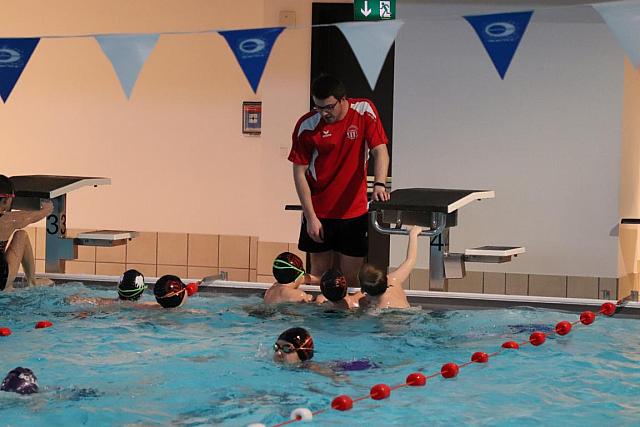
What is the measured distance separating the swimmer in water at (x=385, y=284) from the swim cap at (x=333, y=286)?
107mm

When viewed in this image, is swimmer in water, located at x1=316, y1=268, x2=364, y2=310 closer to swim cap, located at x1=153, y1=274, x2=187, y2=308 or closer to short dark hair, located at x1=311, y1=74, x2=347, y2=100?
swim cap, located at x1=153, y1=274, x2=187, y2=308

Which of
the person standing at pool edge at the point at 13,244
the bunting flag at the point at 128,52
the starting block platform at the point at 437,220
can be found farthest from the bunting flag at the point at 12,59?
the starting block platform at the point at 437,220

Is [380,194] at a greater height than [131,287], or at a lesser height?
greater

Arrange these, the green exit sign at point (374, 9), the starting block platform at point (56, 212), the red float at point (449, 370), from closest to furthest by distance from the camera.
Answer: the red float at point (449, 370) < the starting block platform at point (56, 212) < the green exit sign at point (374, 9)

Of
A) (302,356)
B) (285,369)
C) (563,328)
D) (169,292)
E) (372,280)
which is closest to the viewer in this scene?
(302,356)

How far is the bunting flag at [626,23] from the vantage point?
5.42 meters

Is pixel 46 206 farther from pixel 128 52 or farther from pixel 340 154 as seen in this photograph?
pixel 340 154

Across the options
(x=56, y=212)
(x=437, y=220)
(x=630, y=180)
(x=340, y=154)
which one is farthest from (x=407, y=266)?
(x=630, y=180)

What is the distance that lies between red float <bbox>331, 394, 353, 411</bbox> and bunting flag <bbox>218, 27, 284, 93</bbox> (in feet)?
9.37

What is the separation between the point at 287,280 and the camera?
6.28m

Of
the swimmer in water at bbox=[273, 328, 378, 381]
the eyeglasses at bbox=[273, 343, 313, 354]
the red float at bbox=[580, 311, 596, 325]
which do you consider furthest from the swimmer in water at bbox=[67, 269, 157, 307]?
the red float at bbox=[580, 311, 596, 325]

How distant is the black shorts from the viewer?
6.59m

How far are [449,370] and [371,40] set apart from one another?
2314mm

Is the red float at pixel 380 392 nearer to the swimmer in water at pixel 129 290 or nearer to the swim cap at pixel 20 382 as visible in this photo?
the swim cap at pixel 20 382
